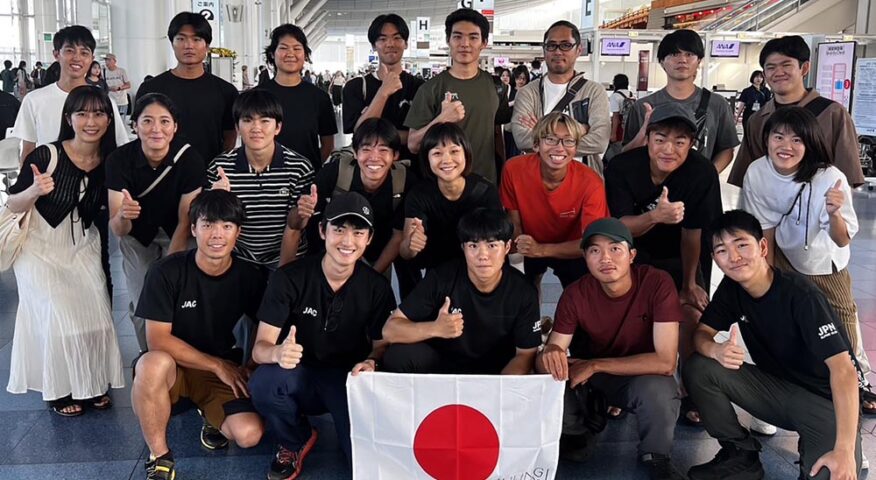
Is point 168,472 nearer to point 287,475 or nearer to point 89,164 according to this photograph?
point 287,475

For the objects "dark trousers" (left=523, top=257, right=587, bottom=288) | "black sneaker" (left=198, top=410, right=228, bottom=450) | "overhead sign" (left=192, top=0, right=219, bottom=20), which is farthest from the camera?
"overhead sign" (left=192, top=0, right=219, bottom=20)

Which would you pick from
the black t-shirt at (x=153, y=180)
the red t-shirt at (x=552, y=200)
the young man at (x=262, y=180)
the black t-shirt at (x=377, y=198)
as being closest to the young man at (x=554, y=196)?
the red t-shirt at (x=552, y=200)

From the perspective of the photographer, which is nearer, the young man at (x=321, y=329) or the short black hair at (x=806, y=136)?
the young man at (x=321, y=329)

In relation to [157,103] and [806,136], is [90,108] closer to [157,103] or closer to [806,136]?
[157,103]

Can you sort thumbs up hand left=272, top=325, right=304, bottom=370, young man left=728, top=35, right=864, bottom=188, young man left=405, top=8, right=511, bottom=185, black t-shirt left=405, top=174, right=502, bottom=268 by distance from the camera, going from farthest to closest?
young man left=405, top=8, right=511, bottom=185
young man left=728, top=35, right=864, bottom=188
black t-shirt left=405, top=174, right=502, bottom=268
thumbs up hand left=272, top=325, right=304, bottom=370

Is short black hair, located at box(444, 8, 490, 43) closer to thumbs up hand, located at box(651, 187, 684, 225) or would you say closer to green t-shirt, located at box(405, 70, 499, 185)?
green t-shirt, located at box(405, 70, 499, 185)

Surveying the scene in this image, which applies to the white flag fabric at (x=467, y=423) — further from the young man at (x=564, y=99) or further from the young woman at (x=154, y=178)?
the young man at (x=564, y=99)

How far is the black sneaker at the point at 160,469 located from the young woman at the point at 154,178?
1.05 metres

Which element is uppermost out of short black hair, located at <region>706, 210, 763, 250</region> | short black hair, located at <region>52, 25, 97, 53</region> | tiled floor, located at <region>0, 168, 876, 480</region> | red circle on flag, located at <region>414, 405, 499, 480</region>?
short black hair, located at <region>52, 25, 97, 53</region>

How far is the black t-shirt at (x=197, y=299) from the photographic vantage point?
128 inches

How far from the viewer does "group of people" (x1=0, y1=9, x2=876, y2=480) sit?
3.15 meters

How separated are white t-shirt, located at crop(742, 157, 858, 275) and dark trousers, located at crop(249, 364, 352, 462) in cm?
214

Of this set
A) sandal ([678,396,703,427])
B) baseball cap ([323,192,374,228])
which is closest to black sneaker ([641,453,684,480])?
sandal ([678,396,703,427])

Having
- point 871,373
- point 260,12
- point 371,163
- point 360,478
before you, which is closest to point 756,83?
point 871,373
